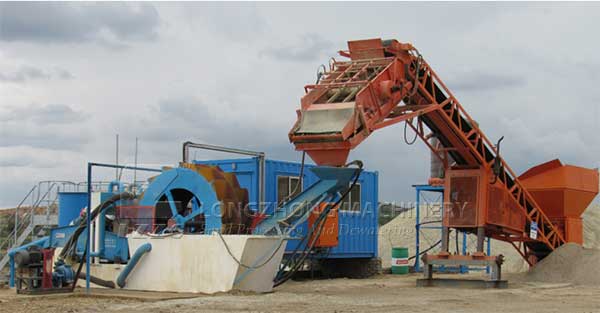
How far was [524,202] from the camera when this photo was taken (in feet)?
72.1

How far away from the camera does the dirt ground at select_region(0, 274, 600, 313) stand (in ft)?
45.3

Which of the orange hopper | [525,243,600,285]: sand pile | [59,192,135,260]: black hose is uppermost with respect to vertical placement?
the orange hopper

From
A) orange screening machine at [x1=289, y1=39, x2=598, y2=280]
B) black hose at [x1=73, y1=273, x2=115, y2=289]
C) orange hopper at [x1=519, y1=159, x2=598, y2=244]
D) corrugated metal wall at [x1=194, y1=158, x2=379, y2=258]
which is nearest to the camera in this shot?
orange screening machine at [x1=289, y1=39, x2=598, y2=280]

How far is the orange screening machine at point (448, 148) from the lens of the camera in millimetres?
15797

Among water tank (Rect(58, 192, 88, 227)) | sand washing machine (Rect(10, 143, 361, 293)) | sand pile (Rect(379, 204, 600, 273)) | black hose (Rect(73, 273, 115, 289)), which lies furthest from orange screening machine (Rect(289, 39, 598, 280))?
sand pile (Rect(379, 204, 600, 273))

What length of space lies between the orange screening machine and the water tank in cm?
749

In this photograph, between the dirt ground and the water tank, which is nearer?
the dirt ground

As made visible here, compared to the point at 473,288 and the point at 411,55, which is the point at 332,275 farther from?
the point at 411,55

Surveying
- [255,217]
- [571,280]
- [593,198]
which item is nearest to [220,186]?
[255,217]

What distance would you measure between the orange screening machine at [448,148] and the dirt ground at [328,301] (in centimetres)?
229

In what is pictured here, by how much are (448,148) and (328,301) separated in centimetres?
700

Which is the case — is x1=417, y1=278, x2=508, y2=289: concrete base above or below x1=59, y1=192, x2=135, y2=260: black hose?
below

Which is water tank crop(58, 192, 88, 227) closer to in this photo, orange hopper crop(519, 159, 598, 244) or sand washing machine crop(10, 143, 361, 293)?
sand washing machine crop(10, 143, 361, 293)

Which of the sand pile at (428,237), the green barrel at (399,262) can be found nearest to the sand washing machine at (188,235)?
the green barrel at (399,262)
